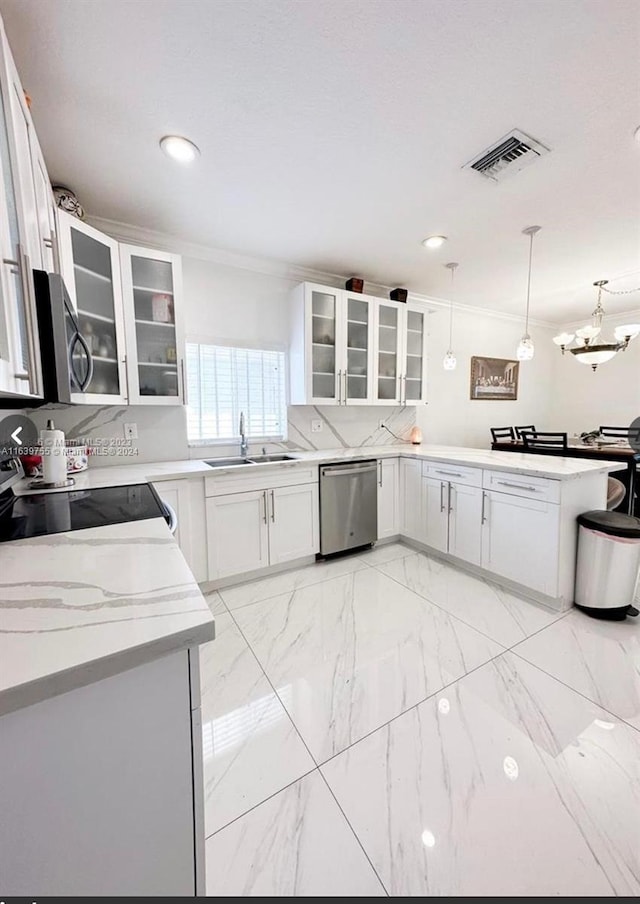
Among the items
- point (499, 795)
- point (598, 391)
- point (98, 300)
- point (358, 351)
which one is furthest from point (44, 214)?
point (598, 391)

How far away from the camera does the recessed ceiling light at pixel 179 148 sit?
1702mm

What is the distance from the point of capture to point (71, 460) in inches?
86.7

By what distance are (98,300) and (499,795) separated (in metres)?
3.00

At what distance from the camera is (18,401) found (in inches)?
56.7

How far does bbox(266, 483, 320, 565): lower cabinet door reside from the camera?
273 cm

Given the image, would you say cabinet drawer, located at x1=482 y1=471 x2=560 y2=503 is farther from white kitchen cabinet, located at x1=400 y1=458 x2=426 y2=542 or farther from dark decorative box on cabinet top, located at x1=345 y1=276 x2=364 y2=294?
dark decorative box on cabinet top, located at x1=345 y1=276 x2=364 y2=294

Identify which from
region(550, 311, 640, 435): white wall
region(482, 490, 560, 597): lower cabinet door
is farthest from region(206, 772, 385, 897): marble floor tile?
region(550, 311, 640, 435): white wall

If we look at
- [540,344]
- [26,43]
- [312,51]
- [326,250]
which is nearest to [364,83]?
[312,51]

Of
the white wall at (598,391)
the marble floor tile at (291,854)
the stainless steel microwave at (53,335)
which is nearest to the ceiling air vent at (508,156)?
the stainless steel microwave at (53,335)

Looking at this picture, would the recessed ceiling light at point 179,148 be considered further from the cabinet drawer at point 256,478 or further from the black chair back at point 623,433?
the black chair back at point 623,433

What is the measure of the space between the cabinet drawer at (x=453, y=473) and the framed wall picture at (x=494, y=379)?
80.6 inches

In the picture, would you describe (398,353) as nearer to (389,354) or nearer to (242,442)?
(389,354)

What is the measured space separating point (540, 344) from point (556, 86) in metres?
4.80

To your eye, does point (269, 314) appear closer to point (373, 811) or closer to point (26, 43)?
point (26, 43)
